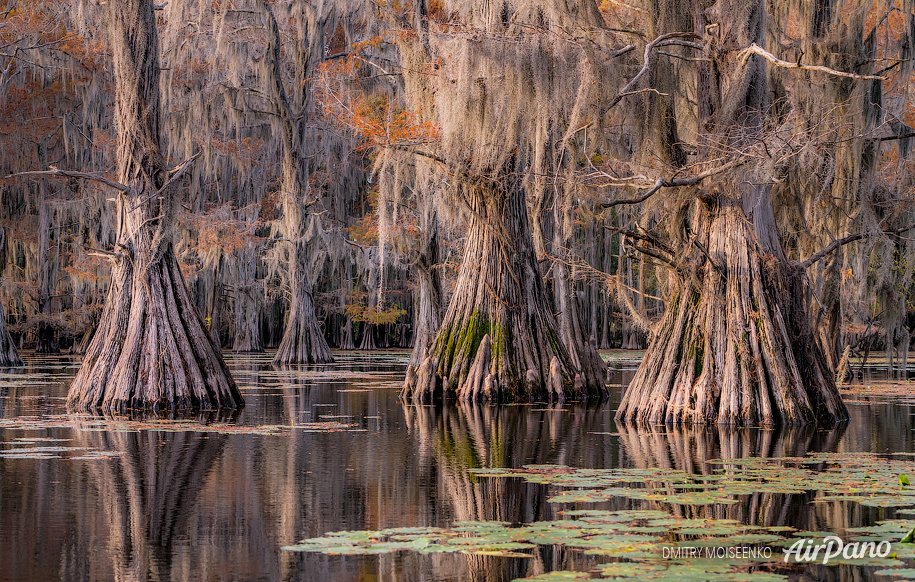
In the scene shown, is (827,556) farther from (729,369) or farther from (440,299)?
(440,299)

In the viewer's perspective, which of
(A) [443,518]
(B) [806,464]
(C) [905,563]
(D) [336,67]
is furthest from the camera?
(D) [336,67]

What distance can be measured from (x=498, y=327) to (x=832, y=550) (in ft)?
34.1

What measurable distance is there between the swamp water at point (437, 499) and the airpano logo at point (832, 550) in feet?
0.20

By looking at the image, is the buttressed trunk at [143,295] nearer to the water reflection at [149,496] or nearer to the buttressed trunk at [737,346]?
the water reflection at [149,496]

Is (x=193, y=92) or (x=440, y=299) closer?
(x=440, y=299)

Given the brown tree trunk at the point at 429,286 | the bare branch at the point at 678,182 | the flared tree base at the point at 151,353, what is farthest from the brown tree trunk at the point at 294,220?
the bare branch at the point at 678,182

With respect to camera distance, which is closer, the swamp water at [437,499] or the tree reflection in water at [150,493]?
the swamp water at [437,499]

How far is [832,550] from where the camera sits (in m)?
4.93

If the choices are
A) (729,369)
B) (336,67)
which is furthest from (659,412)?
(336,67)

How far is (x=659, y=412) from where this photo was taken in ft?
37.8

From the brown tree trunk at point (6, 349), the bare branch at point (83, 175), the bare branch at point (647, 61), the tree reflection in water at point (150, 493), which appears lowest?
the tree reflection in water at point (150, 493)

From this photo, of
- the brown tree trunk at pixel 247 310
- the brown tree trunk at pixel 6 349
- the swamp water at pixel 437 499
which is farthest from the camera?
the brown tree trunk at pixel 247 310

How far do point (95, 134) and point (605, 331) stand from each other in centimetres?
2609

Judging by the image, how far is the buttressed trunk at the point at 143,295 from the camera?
1298 centimetres
